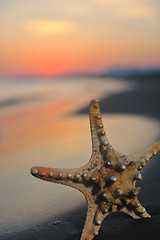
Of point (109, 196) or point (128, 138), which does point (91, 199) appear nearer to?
point (109, 196)

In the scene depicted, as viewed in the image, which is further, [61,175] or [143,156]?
[143,156]

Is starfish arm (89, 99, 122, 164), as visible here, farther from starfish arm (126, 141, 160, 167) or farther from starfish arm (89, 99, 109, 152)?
starfish arm (126, 141, 160, 167)

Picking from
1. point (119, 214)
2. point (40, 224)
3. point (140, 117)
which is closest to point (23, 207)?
point (40, 224)

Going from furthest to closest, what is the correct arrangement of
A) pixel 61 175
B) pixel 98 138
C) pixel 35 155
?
pixel 35 155, pixel 98 138, pixel 61 175

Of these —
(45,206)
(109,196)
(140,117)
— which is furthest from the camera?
(140,117)

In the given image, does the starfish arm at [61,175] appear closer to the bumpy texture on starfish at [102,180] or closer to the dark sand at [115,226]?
the bumpy texture on starfish at [102,180]

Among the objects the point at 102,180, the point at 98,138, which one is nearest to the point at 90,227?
the point at 102,180

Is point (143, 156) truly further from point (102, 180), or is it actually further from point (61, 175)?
point (61, 175)
